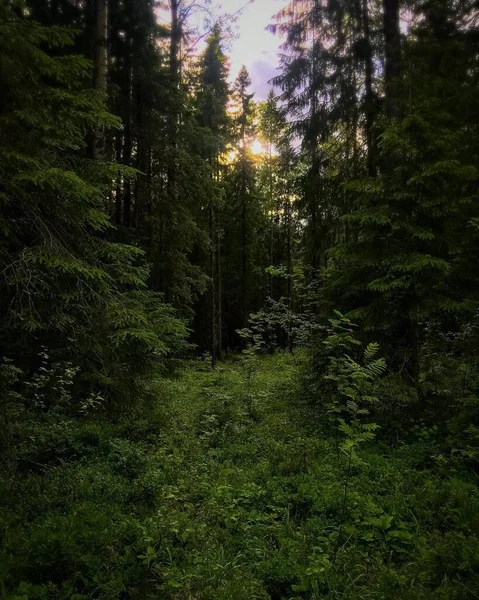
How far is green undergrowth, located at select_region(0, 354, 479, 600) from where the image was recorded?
10.2 ft

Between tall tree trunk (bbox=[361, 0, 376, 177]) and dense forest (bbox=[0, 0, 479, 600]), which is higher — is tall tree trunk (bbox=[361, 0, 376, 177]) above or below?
above

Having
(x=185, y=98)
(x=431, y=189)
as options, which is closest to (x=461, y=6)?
(x=431, y=189)

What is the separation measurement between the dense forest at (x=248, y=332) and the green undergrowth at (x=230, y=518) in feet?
0.08

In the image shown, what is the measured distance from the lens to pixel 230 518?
4188 mm

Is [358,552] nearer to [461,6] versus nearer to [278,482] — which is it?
[278,482]

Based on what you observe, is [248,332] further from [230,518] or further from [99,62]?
[99,62]

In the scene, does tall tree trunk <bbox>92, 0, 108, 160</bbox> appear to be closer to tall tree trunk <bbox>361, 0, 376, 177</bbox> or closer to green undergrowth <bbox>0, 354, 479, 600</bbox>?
green undergrowth <bbox>0, 354, 479, 600</bbox>

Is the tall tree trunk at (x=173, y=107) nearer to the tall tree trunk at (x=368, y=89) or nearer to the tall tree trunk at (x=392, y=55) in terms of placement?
the tall tree trunk at (x=368, y=89)

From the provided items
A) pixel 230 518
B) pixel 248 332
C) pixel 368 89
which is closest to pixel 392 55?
pixel 368 89

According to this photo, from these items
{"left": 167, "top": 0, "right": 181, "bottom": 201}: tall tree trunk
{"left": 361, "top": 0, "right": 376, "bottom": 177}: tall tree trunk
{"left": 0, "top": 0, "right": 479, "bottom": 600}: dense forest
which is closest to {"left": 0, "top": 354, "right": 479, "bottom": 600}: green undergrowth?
{"left": 0, "top": 0, "right": 479, "bottom": 600}: dense forest

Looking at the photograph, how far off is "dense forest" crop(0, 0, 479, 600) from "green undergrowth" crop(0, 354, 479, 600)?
25 millimetres

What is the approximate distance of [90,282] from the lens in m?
4.98

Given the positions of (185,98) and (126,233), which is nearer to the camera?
(126,233)

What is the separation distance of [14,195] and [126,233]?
19.0 ft
